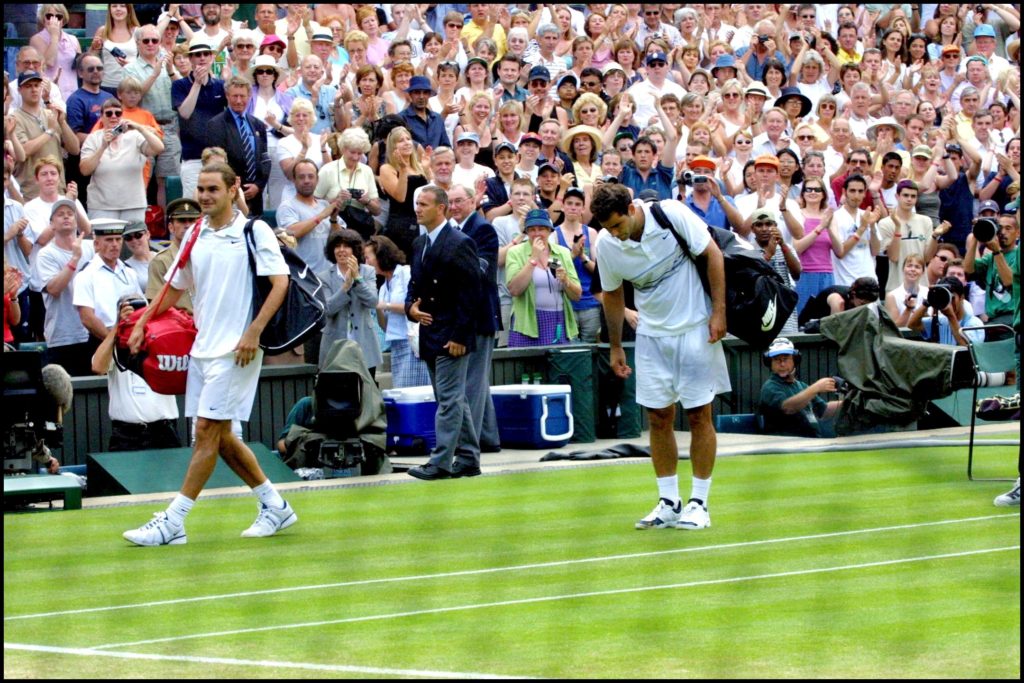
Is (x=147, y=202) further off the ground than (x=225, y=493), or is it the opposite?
(x=147, y=202)

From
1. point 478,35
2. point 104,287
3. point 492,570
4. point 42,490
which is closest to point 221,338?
point 492,570

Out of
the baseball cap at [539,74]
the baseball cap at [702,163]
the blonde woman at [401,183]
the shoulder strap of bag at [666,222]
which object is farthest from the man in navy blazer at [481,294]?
the baseball cap at [539,74]

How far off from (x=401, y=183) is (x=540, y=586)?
8494mm

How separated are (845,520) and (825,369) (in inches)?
258

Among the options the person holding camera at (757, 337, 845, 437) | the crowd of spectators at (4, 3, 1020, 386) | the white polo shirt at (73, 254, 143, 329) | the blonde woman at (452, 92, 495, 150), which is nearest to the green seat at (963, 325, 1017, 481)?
the crowd of spectators at (4, 3, 1020, 386)

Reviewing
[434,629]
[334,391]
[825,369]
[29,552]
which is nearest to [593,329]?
[825,369]

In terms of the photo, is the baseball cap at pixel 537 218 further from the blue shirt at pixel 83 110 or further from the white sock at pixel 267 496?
the white sock at pixel 267 496

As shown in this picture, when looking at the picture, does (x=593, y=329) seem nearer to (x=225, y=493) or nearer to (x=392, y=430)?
(x=392, y=430)

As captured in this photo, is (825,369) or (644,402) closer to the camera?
(644,402)

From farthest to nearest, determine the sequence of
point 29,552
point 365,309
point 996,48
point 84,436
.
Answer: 1. point 996,48
2. point 365,309
3. point 84,436
4. point 29,552

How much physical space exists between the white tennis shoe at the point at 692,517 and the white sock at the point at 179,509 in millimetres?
2674

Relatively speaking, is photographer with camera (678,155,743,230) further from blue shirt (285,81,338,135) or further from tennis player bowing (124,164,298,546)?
tennis player bowing (124,164,298,546)

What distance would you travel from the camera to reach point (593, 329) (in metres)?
16.4

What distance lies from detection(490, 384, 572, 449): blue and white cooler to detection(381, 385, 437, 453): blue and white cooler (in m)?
0.68
